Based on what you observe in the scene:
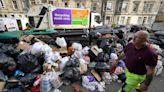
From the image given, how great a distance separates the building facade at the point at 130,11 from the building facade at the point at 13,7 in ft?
39.7

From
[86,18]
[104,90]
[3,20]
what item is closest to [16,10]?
[3,20]

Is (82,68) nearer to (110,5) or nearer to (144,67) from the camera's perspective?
(144,67)

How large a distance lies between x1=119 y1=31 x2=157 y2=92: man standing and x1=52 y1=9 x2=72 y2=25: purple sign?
6524 millimetres

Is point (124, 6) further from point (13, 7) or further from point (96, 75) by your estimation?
point (96, 75)

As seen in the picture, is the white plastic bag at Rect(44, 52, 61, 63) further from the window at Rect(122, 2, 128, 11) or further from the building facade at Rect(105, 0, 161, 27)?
the window at Rect(122, 2, 128, 11)

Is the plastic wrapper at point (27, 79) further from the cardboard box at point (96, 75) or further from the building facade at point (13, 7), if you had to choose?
the building facade at point (13, 7)

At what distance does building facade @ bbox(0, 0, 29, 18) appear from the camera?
15467mm

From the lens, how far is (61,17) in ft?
26.3

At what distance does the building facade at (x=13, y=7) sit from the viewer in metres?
15.5

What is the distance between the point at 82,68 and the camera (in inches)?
140

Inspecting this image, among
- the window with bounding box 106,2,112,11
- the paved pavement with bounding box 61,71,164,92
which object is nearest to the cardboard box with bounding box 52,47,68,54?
the paved pavement with bounding box 61,71,164,92

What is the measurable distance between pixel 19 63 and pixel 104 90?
95.8 inches

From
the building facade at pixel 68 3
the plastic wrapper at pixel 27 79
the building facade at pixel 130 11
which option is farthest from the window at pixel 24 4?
the plastic wrapper at pixel 27 79

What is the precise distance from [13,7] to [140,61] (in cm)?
1808
